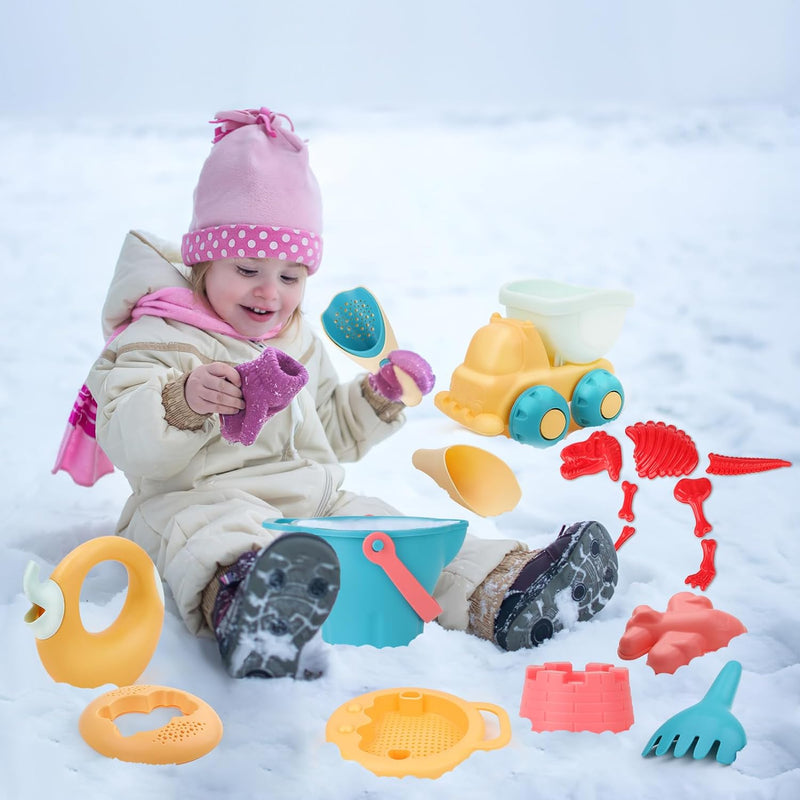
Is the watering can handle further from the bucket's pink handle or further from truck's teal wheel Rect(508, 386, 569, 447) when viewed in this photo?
truck's teal wheel Rect(508, 386, 569, 447)

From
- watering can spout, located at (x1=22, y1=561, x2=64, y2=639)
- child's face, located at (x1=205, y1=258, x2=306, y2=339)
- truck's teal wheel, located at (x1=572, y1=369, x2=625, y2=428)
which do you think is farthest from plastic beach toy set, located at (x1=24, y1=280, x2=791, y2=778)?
truck's teal wheel, located at (x1=572, y1=369, x2=625, y2=428)

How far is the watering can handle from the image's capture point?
36.3 inches

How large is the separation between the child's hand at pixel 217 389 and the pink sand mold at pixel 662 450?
21.7 inches

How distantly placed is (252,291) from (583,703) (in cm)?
69

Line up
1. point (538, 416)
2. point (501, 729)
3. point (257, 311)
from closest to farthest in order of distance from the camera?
point (501, 729) → point (257, 311) → point (538, 416)

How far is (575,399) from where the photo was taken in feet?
5.93

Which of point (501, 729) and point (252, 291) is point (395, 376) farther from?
point (501, 729)

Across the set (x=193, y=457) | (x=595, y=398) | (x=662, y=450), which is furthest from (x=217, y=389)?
(x=595, y=398)

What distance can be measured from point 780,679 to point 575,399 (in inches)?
32.4

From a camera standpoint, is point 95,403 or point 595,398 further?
point 595,398

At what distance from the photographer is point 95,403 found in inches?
56.7

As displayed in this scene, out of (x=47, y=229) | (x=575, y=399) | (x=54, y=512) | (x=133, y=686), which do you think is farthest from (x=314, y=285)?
(x=133, y=686)

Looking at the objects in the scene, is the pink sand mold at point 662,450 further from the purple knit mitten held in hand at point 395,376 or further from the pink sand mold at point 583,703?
the pink sand mold at point 583,703

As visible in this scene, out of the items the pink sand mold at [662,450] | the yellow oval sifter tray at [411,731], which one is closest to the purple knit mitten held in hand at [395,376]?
the pink sand mold at [662,450]
